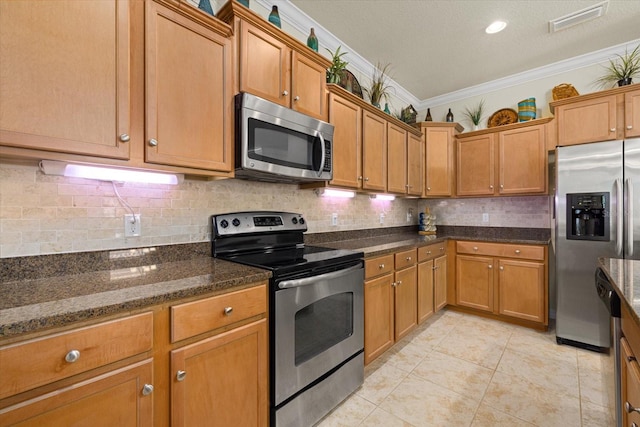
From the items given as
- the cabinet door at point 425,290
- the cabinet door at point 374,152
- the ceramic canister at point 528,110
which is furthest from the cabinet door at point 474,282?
the ceramic canister at point 528,110

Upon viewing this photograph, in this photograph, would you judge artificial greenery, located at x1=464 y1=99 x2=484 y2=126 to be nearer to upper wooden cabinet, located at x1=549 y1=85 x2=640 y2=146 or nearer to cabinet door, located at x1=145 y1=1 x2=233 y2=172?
upper wooden cabinet, located at x1=549 y1=85 x2=640 y2=146

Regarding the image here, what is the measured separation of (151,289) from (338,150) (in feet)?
5.49

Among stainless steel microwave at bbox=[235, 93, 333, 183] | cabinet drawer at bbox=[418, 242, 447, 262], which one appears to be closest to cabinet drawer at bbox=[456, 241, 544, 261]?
cabinet drawer at bbox=[418, 242, 447, 262]

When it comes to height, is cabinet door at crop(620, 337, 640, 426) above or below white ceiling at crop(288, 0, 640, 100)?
below

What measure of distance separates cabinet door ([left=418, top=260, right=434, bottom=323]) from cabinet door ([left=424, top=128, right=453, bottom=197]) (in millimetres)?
1055

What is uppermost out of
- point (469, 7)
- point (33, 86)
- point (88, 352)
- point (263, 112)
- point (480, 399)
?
point (469, 7)

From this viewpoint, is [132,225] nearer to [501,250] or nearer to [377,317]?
[377,317]

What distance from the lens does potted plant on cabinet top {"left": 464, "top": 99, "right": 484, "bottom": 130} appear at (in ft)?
12.0

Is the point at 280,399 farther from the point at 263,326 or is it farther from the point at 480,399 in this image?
the point at 480,399

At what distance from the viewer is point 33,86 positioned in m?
0.98

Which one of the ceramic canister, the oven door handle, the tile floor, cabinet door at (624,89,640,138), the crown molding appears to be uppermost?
the crown molding

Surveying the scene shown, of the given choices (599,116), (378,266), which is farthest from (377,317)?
(599,116)

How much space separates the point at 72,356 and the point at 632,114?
4.07 meters

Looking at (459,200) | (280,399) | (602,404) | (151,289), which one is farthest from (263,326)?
(459,200)
